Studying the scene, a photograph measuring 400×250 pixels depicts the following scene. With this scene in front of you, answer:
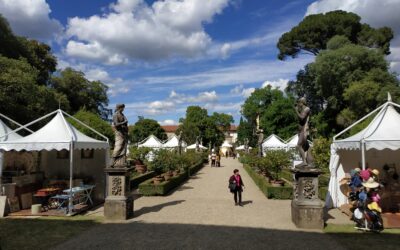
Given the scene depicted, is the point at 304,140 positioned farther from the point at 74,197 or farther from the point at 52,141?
the point at 74,197

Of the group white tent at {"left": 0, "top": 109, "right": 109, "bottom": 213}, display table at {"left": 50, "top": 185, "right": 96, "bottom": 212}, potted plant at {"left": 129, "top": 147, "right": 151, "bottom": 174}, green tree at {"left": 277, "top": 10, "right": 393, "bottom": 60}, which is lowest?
display table at {"left": 50, "top": 185, "right": 96, "bottom": 212}

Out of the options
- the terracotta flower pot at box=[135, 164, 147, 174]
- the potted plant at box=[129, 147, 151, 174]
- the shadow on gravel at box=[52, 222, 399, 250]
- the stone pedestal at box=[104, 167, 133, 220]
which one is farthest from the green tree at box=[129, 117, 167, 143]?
the shadow on gravel at box=[52, 222, 399, 250]

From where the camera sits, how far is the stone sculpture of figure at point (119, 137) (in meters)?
11.3

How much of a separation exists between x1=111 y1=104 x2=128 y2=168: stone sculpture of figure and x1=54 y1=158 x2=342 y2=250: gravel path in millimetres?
1828

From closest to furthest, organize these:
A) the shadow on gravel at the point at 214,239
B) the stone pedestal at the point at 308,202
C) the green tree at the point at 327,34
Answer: the shadow on gravel at the point at 214,239 < the stone pedestal at the point at 308,202 < the green tree at the point at 327,34

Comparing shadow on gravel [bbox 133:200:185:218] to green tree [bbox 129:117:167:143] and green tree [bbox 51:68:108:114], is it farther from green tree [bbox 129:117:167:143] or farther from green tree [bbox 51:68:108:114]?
green tree [bbox 129:117:167:143]

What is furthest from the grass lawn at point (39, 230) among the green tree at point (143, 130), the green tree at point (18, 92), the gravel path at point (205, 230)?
the green tree at point (143, 130)

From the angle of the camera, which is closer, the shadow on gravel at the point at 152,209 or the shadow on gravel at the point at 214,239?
the shadow on gravel at the point at 214,239

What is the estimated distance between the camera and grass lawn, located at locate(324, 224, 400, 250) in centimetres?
770

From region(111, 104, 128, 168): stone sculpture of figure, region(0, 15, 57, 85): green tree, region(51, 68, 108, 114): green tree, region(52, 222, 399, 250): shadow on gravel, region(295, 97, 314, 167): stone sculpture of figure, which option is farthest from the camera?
region(51, 68, 108, 114): green tree

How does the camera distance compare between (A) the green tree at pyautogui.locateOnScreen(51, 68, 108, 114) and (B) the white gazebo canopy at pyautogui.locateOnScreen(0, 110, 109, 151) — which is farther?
(A) the green tree at pyautogui.locateOnScreen(51, 68, 108, 114)

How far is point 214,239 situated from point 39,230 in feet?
14.9

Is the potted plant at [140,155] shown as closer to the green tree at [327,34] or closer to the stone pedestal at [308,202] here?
the stone pedestal at [308,202]

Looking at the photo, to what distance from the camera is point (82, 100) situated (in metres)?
44.2
